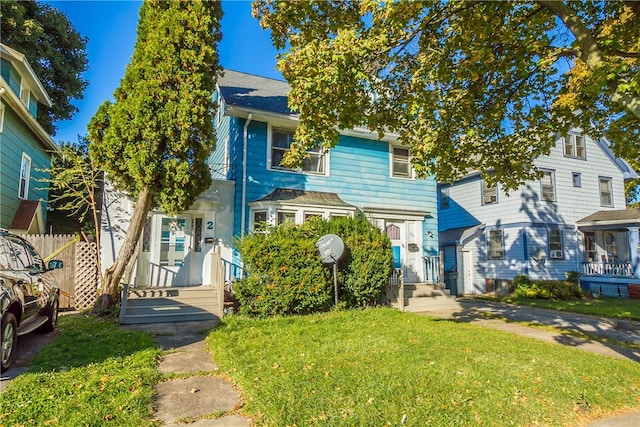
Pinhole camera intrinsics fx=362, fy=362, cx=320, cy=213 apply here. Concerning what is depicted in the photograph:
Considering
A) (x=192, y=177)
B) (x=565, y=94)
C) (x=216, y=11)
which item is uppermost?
(x=216, y=11)

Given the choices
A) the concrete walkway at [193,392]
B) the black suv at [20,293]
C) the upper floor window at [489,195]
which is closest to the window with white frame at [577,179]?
the upper floor window at [489,195]

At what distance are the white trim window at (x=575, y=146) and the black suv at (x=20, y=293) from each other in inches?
854

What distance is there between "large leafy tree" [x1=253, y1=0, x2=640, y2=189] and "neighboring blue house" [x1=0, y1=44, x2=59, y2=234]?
853cm

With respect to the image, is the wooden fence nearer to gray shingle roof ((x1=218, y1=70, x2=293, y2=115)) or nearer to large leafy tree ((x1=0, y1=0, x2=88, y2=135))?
gray shingle roof ((x1=218, y1=70, x2=293, y2=115))

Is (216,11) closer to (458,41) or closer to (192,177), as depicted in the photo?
(192,177)

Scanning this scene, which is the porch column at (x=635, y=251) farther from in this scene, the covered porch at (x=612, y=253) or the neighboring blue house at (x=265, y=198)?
the neighboring blue house at (x=265, y=198)

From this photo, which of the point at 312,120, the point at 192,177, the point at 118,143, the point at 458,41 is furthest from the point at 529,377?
the point at 118,143

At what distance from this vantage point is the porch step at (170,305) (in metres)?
8.08

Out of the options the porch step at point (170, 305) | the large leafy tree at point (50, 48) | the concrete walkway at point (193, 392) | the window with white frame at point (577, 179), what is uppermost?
the large leafy tree at point (50, 48)

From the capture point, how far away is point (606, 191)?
19406 mm

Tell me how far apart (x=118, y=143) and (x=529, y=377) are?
29.0 ft

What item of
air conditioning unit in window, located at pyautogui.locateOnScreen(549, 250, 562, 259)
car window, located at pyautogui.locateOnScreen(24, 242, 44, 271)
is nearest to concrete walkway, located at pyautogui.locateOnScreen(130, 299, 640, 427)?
car window, located at pyautogui.locateOnScreen(24, 242, 44, 271)

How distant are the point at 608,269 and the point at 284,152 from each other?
1635cm

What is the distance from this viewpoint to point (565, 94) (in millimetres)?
7238
